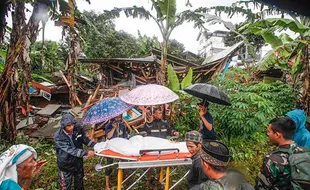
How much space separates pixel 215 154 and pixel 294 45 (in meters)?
5.34

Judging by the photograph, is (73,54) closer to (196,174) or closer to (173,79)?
(173,79)

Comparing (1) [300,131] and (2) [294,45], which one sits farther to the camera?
(2) [294,45]

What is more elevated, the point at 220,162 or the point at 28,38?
the point at 28,38

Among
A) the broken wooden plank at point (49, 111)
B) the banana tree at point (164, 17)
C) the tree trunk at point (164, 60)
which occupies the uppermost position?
the banana tree at point (164, 17)

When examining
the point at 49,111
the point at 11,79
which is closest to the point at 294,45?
the point at 11,79

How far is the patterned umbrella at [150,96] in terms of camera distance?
13.5 feet

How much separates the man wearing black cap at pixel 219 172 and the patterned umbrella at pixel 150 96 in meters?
2.38

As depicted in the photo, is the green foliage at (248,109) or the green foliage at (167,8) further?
the green foliage at (167,8)

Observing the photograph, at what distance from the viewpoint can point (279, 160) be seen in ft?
6.61

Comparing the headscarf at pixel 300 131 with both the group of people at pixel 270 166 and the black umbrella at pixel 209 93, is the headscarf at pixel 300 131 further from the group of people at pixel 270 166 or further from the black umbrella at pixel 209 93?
the black umbrella at pixel 209 93

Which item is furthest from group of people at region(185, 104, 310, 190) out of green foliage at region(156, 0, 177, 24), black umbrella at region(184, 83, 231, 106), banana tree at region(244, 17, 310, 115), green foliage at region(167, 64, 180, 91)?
green foliage at region(156, 0, 177, 24)

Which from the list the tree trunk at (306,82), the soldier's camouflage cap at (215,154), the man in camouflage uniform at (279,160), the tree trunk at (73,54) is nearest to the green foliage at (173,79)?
the tree trunk at (306,82)

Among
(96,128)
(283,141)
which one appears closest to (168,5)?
(96,128)

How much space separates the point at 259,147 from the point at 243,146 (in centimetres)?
45
